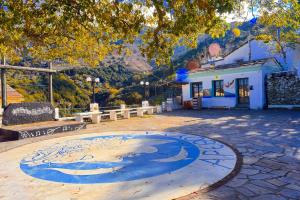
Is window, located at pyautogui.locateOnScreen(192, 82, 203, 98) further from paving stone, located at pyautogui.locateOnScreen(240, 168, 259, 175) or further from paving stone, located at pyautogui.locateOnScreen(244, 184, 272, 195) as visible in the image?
paving stone, located at pyautogui.locateOnScreen(244, 184, 272, 195)

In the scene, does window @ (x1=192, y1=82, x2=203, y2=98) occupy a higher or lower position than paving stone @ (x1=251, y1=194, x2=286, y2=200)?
higher

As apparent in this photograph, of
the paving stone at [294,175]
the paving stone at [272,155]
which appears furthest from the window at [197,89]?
the paving stone at [294,175]

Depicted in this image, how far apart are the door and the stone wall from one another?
5.54 ft

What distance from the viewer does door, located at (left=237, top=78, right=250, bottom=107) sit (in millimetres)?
20452

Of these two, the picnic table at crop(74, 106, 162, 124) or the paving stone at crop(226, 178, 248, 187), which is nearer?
the paving stone at crop(226, 178, 248, 187)

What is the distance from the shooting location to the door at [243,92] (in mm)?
20452

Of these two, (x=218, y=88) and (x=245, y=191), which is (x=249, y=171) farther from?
(x=218, y=88)

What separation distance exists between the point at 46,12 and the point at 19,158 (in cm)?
385

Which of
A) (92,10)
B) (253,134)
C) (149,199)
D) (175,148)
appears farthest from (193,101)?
(149,199)

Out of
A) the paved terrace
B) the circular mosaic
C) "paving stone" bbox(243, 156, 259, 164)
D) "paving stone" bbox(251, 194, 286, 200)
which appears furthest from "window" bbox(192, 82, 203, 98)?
"paving stone" bbox(251, 194, 286, 200)

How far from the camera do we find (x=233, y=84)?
68.8 ft

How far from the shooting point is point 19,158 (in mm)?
6785

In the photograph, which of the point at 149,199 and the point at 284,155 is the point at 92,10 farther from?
the point at 284,155

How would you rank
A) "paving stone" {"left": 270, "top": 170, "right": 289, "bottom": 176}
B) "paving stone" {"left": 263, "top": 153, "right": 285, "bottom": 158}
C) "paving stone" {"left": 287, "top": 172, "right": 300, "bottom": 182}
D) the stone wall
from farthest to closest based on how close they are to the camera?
the stone wall, "paving stone" {"left": 263, "top": 153, "right": 285, "bottom": 158}, "paving stone" {"left": 270, "top": 170, "right": 289, "bottom": 176}, "paving stone" {"left": 287, "top": 172, "right": 300, "bottom": 182}
